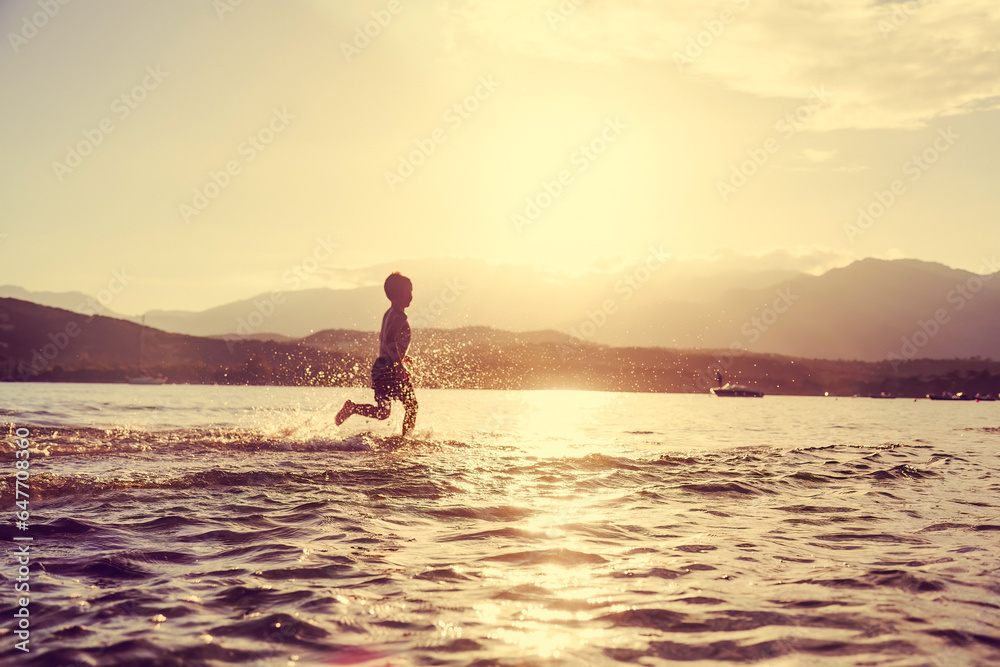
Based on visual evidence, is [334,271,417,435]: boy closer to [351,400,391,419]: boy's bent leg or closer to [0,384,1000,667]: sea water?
[351,400,391,419]: boy's bent leg

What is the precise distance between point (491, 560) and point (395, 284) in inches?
370

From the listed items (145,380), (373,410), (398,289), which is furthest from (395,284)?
(145,380)

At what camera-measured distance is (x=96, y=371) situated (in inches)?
2616

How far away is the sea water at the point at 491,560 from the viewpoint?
3.33m

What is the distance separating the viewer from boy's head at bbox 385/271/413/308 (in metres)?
13.8

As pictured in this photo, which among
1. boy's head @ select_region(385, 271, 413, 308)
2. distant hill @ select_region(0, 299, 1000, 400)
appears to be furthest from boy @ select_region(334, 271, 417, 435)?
distant hill @ select_region(0, 299, 1000, 400)

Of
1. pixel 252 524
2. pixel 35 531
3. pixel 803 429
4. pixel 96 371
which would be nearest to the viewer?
pixel 35 531

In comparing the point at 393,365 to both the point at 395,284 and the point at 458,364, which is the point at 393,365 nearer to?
the point at 395,284

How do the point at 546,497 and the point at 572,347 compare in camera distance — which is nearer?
the point at 546,497

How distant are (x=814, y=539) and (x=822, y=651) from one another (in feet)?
9.61

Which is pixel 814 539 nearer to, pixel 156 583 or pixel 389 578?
pixel 389 578

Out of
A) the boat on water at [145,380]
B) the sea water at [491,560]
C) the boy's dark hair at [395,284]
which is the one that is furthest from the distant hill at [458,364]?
the sea water at [491,560]

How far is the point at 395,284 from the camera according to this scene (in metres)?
13.8

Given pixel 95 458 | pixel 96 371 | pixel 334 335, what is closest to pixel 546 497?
pixel 95 458
